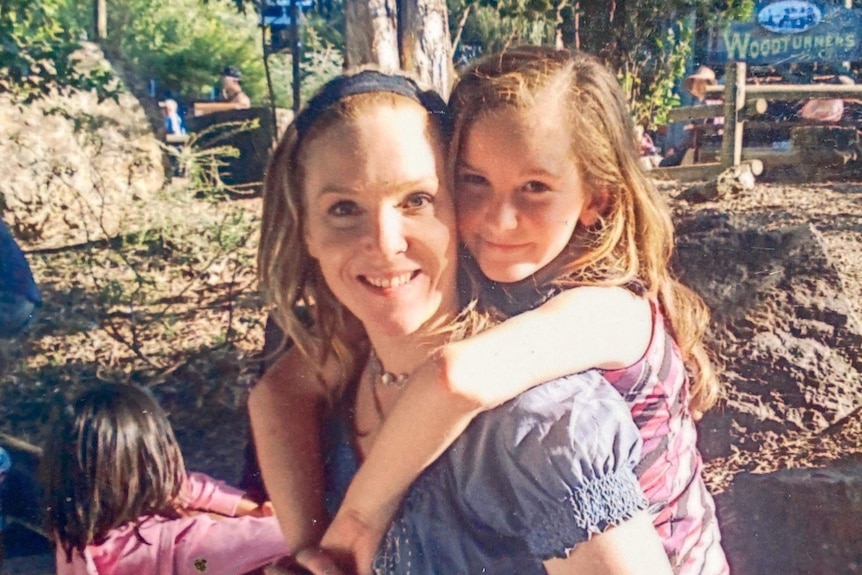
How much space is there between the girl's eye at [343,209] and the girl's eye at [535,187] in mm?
175

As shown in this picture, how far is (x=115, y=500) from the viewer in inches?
51.0

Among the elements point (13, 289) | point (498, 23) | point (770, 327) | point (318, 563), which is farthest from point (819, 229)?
point (13, 289)

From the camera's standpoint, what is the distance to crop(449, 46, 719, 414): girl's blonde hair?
83cm

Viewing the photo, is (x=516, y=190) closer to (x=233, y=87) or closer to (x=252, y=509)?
(x=233, y=87)

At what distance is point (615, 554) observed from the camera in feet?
2.45

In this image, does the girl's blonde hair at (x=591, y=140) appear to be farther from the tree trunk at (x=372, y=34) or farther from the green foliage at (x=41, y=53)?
the green foliage at (x=41, y=53)

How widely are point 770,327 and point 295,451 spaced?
2.94 ft

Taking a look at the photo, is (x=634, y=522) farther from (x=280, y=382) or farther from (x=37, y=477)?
(x=37, y=477)

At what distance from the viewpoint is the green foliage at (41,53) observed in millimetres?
1361

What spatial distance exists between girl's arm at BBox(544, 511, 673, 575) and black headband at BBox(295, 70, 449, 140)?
425mm

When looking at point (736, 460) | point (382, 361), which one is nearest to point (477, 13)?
point (382, 361)

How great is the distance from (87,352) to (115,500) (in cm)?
35

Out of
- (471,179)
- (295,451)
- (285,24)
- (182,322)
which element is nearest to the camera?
(471,179)

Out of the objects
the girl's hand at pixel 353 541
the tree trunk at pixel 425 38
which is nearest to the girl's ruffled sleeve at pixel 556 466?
the girl's hand at pixel 353 541
